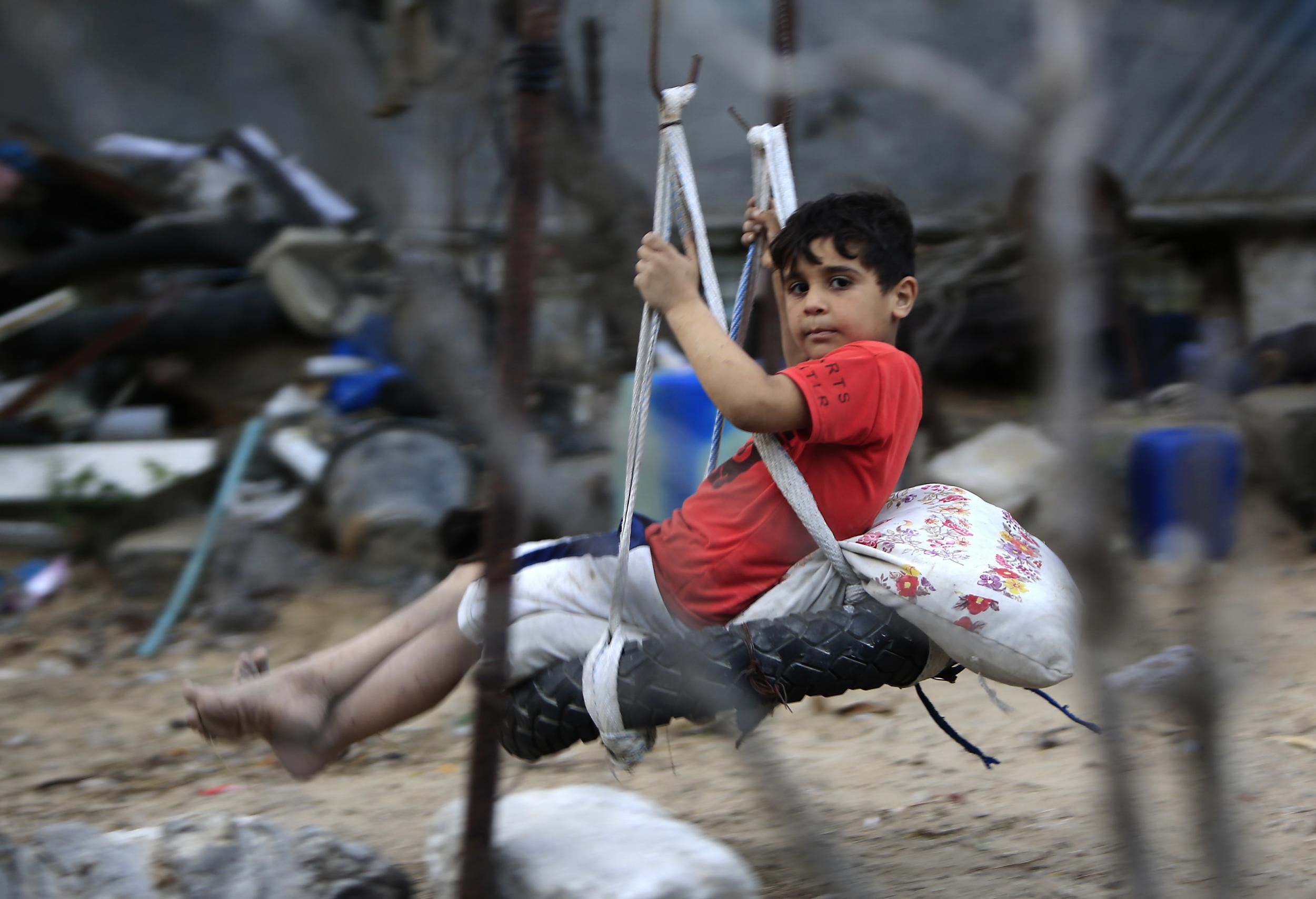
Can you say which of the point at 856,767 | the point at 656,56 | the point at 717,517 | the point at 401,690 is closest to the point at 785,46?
the point at 656,56

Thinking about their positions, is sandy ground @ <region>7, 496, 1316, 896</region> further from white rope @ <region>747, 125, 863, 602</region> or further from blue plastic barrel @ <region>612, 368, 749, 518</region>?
blue plastic barrel @ <region>612, 368, 749, 518</region>

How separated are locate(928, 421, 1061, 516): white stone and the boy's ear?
7.15 feet

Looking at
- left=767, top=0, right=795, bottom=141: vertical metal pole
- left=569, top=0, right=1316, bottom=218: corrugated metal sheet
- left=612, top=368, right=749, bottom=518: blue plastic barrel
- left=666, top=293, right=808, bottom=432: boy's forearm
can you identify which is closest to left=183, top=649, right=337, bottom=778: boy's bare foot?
left=666, top=293, right=808, bottom=432: boy's forearm

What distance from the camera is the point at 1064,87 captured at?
984mm

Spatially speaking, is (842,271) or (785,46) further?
(785,46)

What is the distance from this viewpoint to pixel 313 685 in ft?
6.90

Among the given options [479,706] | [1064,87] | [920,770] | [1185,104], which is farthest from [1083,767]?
[1185,104]

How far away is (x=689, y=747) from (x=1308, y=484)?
2612 millimetres

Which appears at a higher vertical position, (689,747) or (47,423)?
(47,423)

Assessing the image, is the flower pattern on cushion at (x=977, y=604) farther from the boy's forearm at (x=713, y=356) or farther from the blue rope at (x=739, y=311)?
the blue rope at (x=739, y=311)

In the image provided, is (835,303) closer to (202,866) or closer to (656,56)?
(656,56)

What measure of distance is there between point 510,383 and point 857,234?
33.9 inches

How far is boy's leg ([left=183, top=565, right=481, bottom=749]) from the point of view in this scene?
81.1 inches

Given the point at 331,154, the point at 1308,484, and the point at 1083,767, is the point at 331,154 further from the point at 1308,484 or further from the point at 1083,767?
the point at 1308,484
